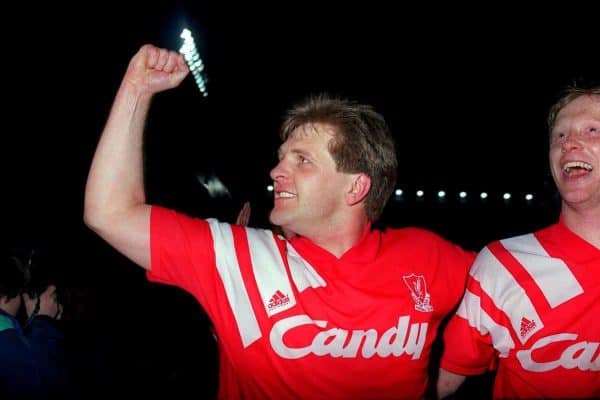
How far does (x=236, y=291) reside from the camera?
1.42 meters

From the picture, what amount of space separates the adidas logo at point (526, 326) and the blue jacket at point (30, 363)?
2210mm

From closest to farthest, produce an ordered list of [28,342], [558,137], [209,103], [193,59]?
[558,137], [28,342], [193,59], [209,103]

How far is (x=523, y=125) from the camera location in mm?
9719

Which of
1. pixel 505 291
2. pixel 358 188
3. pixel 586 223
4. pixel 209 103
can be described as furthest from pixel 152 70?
pixel 209 103

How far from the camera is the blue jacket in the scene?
1.81 meters

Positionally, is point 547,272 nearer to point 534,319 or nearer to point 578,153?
point 534,319

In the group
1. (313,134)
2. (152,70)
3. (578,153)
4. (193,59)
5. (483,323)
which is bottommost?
(483,323)

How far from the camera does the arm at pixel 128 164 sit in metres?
1.26

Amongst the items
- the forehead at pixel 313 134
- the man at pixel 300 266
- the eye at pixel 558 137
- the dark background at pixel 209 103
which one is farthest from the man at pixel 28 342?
the eye at pixel 558 137

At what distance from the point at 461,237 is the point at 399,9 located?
10.3m

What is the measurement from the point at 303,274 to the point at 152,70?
932 millimetres

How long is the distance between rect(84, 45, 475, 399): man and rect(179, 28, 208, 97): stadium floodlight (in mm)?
3242

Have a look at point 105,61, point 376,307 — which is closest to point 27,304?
point 376,307

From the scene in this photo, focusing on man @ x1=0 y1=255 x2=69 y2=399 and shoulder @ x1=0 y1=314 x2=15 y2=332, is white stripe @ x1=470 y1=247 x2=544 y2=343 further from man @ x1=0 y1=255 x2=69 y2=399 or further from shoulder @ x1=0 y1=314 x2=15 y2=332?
shoulder @ x1=0 y1=314 x2=15 y2=332
